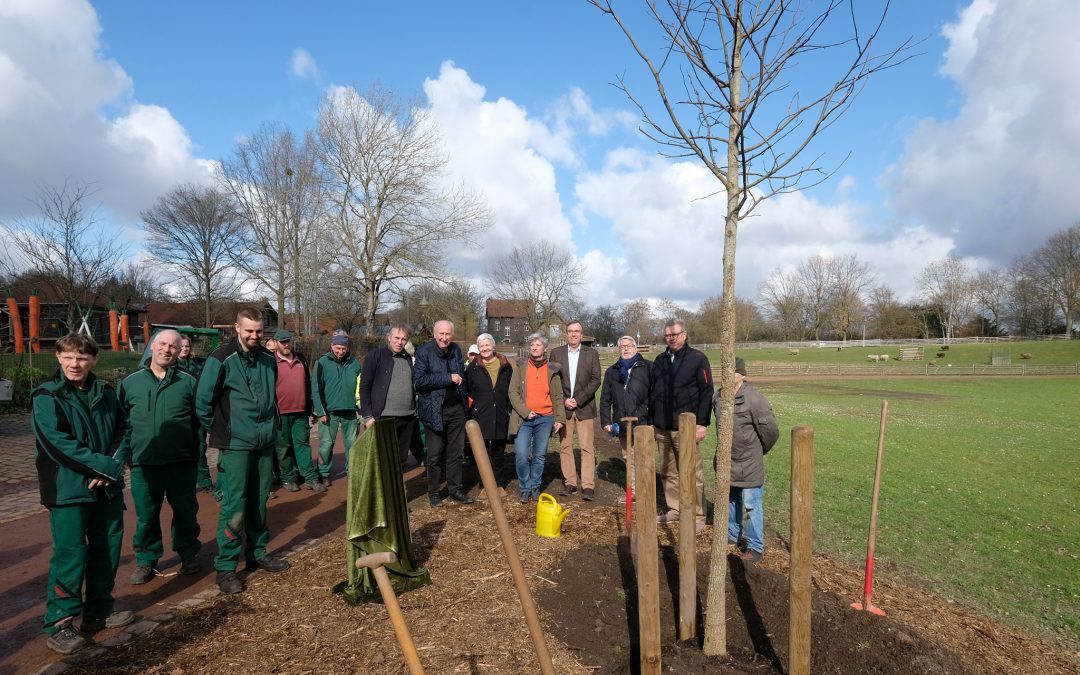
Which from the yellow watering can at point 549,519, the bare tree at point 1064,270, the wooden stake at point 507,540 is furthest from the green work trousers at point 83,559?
the bare tree at point 1064,270

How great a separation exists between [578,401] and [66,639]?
5.05 meters

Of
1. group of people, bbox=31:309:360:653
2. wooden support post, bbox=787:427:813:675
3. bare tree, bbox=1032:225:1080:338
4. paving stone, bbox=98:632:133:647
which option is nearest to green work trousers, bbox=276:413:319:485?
group of people, bbox=31:309:360:653

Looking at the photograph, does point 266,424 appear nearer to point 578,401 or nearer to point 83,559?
point 83,559

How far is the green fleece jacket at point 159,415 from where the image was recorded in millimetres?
4562

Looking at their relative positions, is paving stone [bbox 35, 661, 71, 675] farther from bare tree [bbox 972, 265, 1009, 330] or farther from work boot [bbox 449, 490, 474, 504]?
bare tree [bbox 972, 265, 1009, 330]

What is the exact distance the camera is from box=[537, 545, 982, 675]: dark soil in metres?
3.33

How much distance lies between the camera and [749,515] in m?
5.04

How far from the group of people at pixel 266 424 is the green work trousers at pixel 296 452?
0.06ft

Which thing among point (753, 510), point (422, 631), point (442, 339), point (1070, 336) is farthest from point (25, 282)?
point (1070, 336)

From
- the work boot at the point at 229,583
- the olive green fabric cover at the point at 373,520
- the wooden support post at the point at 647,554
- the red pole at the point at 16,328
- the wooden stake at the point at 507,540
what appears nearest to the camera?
the wooden stake at the point at 507,540

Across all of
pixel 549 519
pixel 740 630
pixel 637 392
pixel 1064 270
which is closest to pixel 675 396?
pixel 637 392

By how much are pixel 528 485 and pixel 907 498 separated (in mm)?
5008

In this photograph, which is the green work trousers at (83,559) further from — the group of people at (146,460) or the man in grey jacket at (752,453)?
the man in grey jacket at (752,453)

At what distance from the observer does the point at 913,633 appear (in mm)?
3639
